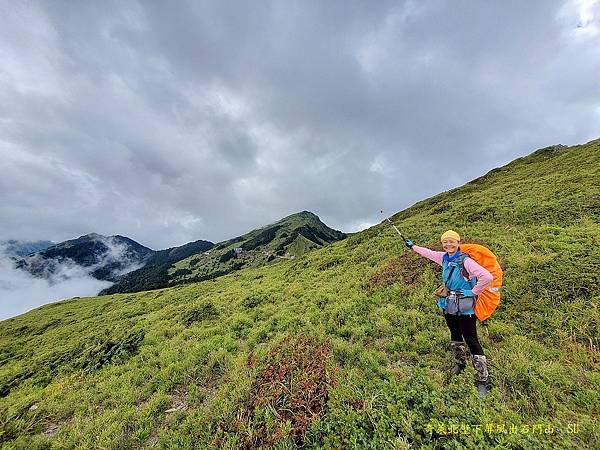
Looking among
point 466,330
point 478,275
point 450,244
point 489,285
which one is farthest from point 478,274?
point 466,330

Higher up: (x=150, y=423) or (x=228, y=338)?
(x=228, y=338)

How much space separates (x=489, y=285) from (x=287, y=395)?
5.58 metres

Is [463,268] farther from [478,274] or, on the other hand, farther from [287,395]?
[287,395]

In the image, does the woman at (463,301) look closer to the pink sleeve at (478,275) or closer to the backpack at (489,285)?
the pink sleeve at (478,275)

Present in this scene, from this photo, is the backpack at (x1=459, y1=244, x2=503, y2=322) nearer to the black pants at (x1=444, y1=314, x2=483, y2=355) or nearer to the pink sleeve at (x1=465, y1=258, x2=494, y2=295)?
the pink sleeve at (x1=465, y1=258, x2=494, y2=295)

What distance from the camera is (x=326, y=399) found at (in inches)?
253

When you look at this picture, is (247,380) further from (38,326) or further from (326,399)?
(38,326)

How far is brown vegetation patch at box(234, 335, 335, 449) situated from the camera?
18.9 ft

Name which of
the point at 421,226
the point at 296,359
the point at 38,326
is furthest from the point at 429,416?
the point at 38,326

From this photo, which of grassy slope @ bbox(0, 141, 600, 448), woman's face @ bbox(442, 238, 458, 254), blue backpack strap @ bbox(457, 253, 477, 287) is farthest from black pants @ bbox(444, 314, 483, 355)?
woman's face @ bbox(442, 238, 458, 254)

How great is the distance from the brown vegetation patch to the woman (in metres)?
3.37

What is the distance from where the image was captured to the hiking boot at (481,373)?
235 inches

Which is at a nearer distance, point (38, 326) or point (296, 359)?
point (296, 359)

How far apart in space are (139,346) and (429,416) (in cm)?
1335
